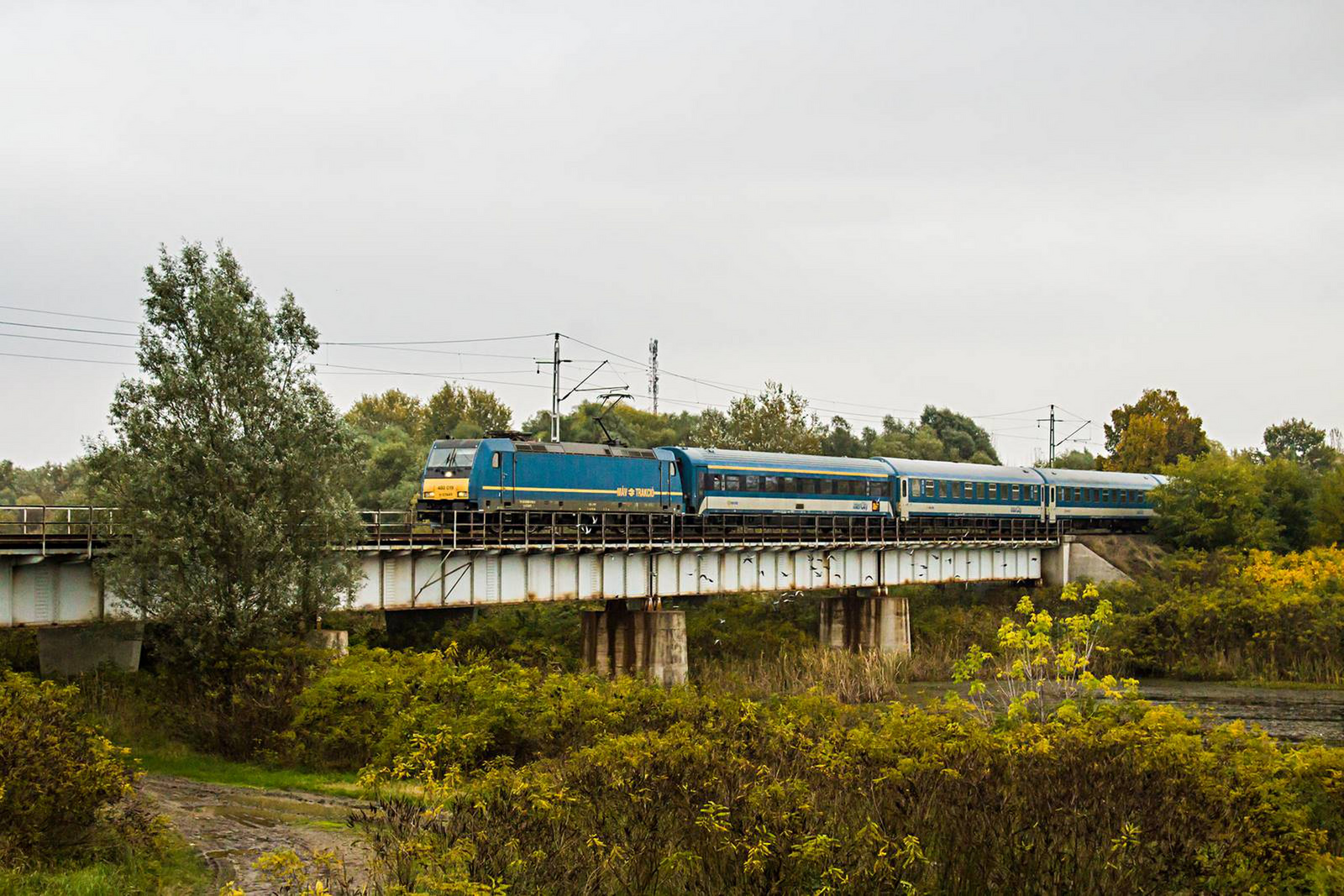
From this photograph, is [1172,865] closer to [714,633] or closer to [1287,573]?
[714,633]

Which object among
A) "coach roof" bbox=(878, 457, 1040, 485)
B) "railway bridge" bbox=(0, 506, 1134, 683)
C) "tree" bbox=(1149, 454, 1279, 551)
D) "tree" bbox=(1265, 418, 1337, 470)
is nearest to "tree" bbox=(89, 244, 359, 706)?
"railway bridge" bbox=(0, 506, 1134, 683)

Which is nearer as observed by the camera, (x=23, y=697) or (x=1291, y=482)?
(x=23, y=697)

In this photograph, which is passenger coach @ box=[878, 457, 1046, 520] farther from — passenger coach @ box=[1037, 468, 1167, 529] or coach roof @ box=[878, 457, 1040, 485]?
passenger coach @ box=[1037, 468, 1167, 529]

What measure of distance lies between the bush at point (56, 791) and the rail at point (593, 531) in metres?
10.7

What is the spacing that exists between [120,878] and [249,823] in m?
4.63

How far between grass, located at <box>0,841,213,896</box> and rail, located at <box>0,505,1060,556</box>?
1281 cm

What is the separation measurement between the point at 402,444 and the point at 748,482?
130 feet

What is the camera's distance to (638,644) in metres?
47.9

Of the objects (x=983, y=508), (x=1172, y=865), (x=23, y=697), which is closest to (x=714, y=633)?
→ (x=983, y=508)

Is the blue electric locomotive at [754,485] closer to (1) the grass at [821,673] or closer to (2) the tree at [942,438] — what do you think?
(1) the grass at [821,673]

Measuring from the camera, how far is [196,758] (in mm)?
29125

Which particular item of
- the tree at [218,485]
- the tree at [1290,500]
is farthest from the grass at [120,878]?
the tree at [1290,500]

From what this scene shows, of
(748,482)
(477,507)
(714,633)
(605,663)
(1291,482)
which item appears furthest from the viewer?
(1291,482)

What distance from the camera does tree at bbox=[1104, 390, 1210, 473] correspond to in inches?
4656
